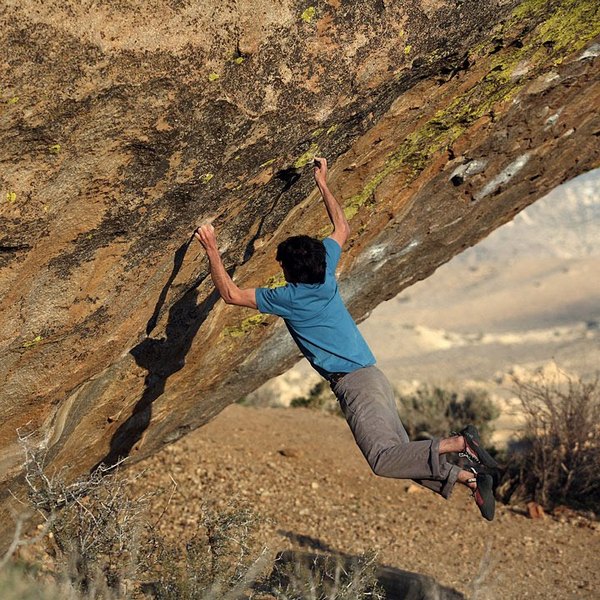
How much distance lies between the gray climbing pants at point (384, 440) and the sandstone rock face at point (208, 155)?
1072mm

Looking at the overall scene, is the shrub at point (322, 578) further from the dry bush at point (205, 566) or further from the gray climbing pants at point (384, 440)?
the gray climbing pants at point (384, 440)

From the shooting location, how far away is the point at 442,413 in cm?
1196

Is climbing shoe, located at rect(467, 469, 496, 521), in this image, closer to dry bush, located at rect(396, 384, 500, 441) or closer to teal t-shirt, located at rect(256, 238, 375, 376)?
teal t-shirt, located at rect(256, 238, 375, 376)

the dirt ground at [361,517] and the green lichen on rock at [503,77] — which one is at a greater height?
the green lichen on rock at [503,77]

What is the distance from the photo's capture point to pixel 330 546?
25.0 feet

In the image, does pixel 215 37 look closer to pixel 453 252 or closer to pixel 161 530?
pixel 453 252

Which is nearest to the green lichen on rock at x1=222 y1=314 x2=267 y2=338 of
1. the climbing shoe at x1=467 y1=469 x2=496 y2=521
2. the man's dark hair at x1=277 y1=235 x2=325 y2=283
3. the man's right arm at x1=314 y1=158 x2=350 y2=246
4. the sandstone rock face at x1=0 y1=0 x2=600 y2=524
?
the sandstone rock face at x1=0 y1=0 x2=600 y2=524

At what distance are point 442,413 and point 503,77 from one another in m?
7.26

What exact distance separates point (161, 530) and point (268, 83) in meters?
4.41

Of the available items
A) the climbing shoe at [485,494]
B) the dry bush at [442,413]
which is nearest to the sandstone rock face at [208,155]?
the climbing shoe at [485,494]

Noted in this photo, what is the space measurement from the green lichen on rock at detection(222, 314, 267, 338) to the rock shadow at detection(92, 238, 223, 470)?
13.9 inches

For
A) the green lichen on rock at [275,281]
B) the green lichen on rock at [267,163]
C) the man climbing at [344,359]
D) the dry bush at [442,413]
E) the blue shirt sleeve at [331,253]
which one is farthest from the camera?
the dry bush at [442,413]

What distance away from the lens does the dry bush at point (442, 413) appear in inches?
A: 459

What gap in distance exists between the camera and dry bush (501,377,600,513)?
8.97m
